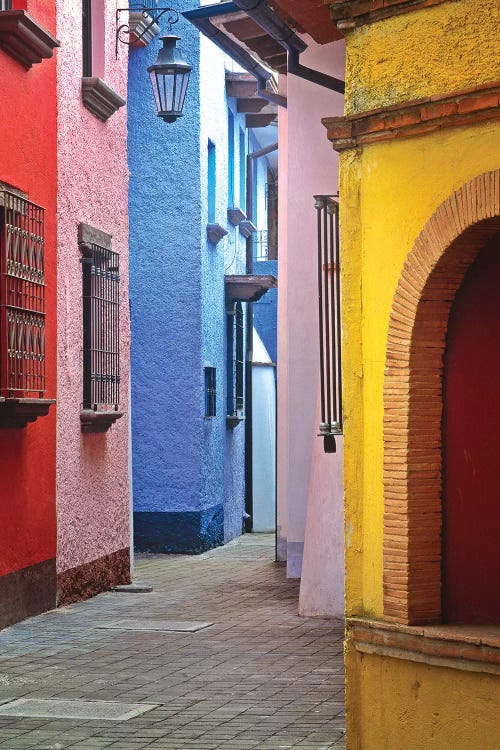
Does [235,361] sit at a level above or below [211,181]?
below

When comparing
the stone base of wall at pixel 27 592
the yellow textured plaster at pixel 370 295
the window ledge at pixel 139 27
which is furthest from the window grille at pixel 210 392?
the yellow textured plaster at pixel 370 295

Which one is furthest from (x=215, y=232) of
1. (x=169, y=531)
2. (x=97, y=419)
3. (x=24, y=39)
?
(x=24, y=39)

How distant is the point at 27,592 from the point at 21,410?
1.66m

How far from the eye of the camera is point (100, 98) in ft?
46.7

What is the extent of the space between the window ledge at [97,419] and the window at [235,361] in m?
7.69

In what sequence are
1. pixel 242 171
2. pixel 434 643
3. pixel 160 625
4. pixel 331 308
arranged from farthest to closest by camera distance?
1. pixel 242 171
2. pixel 160 625
3. pixel 331 308
4. pixel 434 643

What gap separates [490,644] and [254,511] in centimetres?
1785

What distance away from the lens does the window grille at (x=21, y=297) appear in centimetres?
1127

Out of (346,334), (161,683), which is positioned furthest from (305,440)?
(346,334)

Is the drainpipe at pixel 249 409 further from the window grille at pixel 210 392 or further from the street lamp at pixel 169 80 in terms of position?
the street lamp at pixel 169 80

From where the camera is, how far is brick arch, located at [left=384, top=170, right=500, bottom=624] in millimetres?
7102

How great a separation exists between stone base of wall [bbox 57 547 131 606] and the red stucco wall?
0.57m

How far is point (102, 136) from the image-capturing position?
48.2 ft

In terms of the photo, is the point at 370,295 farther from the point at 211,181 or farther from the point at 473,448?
the point at 211,181
